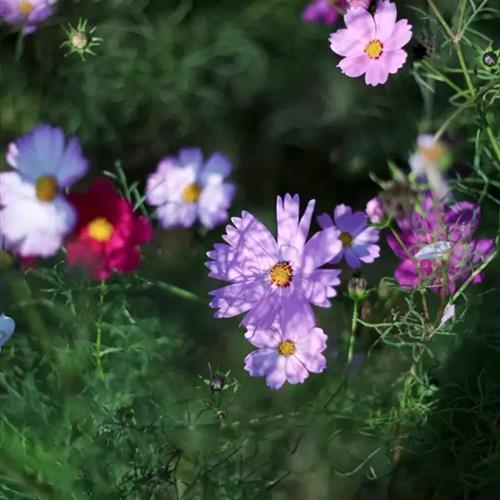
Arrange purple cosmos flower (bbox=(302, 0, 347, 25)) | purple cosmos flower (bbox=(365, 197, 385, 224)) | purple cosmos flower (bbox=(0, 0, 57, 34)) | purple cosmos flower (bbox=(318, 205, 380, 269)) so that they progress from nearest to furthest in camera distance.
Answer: purple cosmos flower (bbox=(365, 197, 385, 224)) < purple cosmos flower (bbox=(318, 205, 380, 269)) < purple cosmos flower (bbox=(0, 0, 57, 34)) < purple cosmos flower (bbox=(302, 0, 347, 25))

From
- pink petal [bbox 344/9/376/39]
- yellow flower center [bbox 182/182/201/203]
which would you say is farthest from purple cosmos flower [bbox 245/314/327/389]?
yellow flower center [bbox 182/182/201/203]

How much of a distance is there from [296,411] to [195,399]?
0.45 feet

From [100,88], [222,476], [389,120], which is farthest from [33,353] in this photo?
[389,120]

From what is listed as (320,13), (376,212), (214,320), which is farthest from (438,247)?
(320,13)

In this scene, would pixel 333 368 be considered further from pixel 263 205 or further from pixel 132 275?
pixel 263 205

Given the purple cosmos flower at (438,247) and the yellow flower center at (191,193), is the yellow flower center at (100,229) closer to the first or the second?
the yellow flower center at (191,193)

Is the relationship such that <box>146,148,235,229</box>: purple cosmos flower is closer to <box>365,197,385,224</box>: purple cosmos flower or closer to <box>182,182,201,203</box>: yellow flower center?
<box>182,182,201,203</box>: yellow flower center

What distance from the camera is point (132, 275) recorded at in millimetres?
1180

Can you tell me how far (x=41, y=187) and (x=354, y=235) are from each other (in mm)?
462

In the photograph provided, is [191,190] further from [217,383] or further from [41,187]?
[217,383]

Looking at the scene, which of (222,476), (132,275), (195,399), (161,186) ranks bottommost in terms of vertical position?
(222,476)

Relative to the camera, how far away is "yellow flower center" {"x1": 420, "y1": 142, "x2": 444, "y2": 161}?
1.07 meters

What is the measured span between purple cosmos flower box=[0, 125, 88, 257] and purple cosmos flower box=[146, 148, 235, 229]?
0.13 meters

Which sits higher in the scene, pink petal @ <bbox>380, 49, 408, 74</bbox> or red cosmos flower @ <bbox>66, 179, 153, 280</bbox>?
pink petal @ <bbox>380, 49, 408, 74</bbox>
